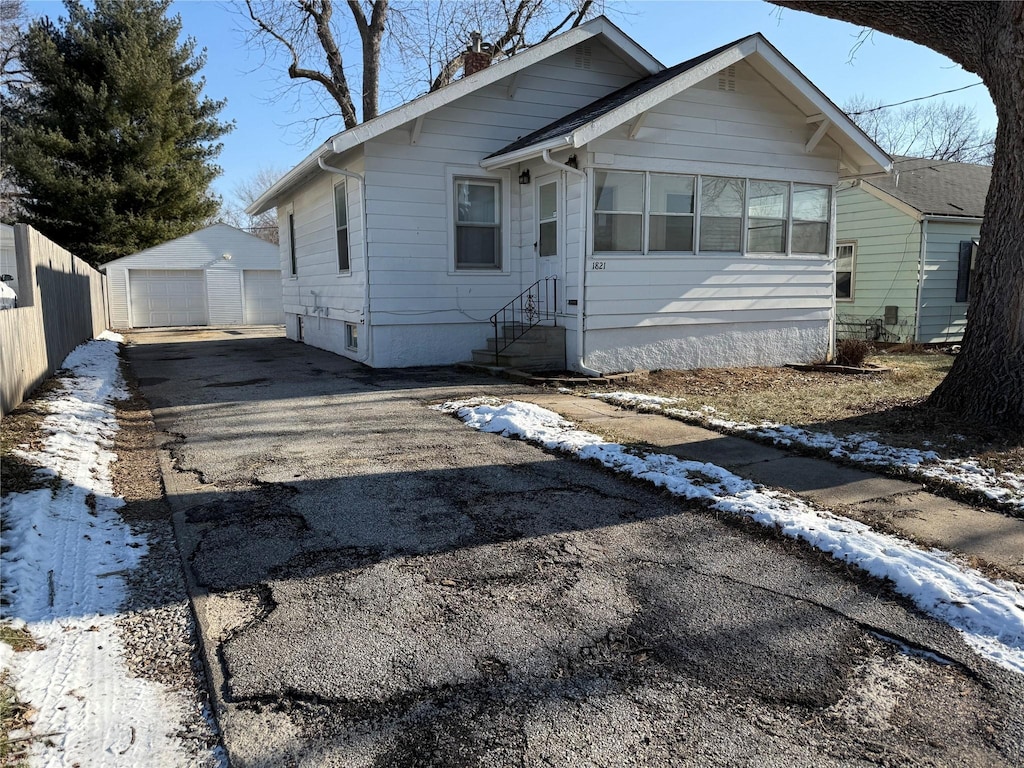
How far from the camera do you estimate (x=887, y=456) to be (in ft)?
17.9

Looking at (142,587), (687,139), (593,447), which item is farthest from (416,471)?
(687,139)

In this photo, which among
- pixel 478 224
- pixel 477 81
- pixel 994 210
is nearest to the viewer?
pixel 994 210

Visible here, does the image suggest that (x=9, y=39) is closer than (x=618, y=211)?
No

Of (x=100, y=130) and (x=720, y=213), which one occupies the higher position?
(x=100, y=130)

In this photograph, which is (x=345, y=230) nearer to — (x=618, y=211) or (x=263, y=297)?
(x=618, y=211)

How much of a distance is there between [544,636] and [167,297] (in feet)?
87.9

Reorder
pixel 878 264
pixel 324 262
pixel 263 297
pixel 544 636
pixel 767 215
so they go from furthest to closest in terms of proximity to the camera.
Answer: pixel 263 297 → pixel 878 264 → pixel 324 262 → pixel 767 215 → pixel 544 636

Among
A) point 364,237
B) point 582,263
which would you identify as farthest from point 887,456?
point 364,237

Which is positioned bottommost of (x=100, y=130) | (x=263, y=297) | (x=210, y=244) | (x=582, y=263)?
(x=263, y=297)

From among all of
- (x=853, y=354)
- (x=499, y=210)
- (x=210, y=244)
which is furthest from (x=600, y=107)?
(x=210, y=244)

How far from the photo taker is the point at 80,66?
85.4ft

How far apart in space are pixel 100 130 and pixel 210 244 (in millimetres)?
5718

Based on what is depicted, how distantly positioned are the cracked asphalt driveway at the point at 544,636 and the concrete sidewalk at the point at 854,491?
2.56 ft

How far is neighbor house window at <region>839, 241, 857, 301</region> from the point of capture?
1716 centimetres
